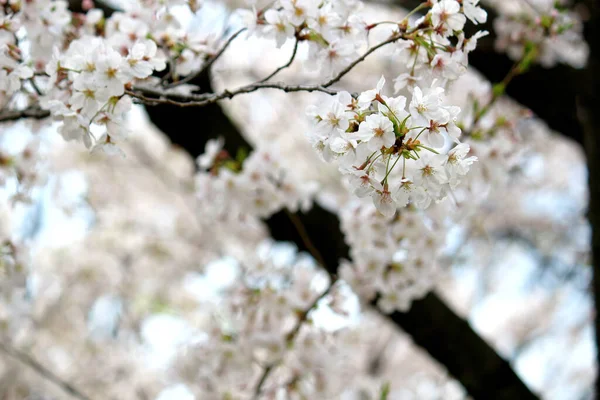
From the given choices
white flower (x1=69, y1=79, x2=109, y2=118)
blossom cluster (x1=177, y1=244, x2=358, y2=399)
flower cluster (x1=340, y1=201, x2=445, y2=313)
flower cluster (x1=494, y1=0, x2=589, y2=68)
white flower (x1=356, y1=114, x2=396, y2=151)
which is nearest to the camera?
white flower (x1=356, y1=114, x2=396, y2=151)

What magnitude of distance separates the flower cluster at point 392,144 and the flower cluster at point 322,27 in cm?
29

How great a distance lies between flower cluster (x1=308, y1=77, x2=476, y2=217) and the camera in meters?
0.82

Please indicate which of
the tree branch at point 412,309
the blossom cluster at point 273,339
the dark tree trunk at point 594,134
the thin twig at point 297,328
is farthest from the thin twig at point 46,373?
the dark tree trunk at point 594,134

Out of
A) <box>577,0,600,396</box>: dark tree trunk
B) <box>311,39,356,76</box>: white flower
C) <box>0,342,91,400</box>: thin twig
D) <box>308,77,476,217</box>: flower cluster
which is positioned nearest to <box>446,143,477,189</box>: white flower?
<box>308,77,476,217</box>: flower cluster

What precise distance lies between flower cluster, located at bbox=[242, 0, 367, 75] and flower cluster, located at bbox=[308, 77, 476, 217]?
11.3 inches

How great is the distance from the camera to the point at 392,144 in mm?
820

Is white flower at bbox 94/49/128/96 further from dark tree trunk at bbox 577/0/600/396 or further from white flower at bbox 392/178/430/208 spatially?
dark tree trunk at bbox 577/0/600/396

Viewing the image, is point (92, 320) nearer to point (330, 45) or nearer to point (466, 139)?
point (466, 139)

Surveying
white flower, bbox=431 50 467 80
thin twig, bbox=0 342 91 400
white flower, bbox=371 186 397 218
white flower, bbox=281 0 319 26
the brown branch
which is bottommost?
thin twig, bbox=0 342 91 400

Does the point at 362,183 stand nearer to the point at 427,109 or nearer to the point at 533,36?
the point at 427,109

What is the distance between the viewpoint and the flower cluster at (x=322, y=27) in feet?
3.65

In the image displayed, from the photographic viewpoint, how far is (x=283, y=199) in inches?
77.4

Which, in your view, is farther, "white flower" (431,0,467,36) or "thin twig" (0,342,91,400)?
"thin twig" (0,342,91,400)

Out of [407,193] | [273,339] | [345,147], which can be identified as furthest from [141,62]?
[273,339]
